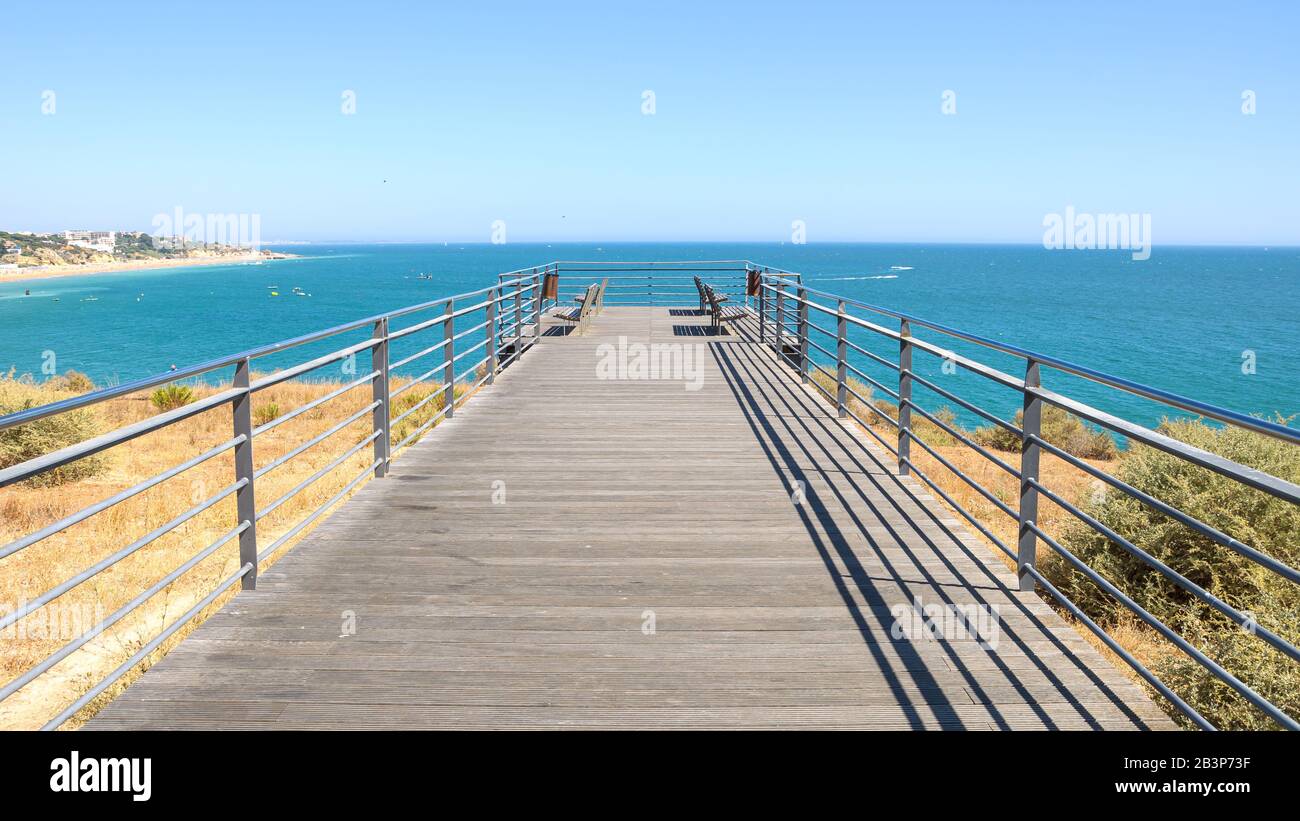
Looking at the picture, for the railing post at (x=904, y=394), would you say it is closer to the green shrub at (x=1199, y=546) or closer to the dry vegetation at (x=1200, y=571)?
the dry vegetation at (x=1200, y=571)

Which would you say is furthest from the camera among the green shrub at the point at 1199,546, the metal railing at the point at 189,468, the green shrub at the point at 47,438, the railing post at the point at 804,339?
the green shrub at the point at 47,438

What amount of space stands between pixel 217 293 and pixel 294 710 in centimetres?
12991

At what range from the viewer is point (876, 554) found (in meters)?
5.19

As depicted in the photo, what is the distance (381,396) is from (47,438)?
10509mm

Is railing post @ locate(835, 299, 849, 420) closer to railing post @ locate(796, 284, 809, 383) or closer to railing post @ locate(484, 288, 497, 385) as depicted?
railing post @ locate(796, 284, 809, 383)

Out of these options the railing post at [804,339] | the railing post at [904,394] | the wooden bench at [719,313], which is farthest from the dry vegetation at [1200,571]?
the wooden bench at [719,313]

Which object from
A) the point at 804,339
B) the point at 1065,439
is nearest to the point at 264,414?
the point at 804,339

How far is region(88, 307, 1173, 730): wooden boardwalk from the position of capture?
332 cm

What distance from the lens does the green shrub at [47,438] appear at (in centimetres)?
1360

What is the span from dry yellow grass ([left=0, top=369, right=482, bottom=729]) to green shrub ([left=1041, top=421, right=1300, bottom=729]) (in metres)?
6.10

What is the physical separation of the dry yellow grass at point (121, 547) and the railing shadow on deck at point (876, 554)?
346cm

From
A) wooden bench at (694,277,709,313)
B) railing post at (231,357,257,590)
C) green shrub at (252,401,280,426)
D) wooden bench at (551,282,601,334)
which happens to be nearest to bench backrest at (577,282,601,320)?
wooden bench at (551,282,601,334)
